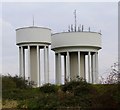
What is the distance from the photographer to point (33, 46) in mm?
40469

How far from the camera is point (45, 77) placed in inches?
1510

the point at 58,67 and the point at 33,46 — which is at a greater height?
the point at 33,46

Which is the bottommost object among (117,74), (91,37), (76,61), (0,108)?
(0,108)

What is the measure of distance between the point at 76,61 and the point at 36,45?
16.4 feet

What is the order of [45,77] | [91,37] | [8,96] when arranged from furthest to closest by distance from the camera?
[91,37], [45,77], [8,96]

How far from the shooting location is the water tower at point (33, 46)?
1565 inches

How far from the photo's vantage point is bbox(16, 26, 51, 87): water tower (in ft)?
130

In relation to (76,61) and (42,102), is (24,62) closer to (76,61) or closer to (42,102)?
(76,61)

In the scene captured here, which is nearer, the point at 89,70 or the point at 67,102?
the point at 67,102

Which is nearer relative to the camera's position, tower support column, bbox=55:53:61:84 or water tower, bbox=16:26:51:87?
water tower, bbox=16:26:51:87

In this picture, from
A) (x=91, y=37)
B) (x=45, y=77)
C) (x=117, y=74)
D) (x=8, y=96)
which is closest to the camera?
(x=117, y=74)

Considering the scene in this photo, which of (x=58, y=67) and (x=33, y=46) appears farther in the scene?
(x=58, y=67)

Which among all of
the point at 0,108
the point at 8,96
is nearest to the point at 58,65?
the point at 8,96

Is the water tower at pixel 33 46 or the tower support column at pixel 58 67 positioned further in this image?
the tower support column at pixel 58 67
